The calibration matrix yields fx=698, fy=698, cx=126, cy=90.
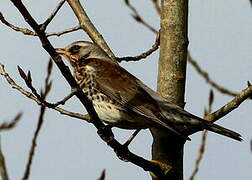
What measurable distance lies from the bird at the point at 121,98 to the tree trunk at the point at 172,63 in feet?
0.33

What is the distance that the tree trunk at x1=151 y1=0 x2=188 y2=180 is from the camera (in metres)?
5.51

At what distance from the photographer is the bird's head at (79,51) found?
687 cm

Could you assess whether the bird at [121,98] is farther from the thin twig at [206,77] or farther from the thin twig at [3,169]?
the thin twig at [3,169]

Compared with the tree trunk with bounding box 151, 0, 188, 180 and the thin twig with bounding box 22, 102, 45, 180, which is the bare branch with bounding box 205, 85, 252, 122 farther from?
the thin twig with bounding box 22, 102, 45, 180

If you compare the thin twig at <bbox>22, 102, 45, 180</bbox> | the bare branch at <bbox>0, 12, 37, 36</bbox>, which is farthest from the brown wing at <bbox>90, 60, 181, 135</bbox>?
the thin twig at <bbox>22, 102, 45, 180</bbox>

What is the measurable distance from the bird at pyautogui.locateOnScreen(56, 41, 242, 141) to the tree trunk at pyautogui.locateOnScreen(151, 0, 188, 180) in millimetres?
99

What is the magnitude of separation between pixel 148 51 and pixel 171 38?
2.68ft

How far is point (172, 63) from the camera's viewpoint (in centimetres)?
555

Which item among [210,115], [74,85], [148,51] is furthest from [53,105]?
[148,51]

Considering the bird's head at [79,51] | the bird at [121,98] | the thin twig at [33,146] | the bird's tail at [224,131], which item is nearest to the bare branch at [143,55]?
the bird at [121,98]

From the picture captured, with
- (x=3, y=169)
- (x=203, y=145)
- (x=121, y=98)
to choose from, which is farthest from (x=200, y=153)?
(x=3, y=169)

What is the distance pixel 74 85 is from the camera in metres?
4.01

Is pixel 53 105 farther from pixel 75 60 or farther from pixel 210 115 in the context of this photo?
pixel 75 60

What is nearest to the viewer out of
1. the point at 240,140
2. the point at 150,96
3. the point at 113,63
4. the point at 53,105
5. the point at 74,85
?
the point at 74,85
